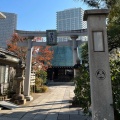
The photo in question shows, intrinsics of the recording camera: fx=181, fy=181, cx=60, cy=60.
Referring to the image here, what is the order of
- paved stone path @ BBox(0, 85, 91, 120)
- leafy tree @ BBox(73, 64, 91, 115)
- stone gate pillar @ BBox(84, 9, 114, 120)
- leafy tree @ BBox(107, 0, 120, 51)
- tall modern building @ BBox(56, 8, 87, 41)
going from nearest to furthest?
stone gate pillar @ BBox(84, 9, 114, 120) < leafy tree @ BBox(73, 64, 91, 115) < leafy tree @ BBox(107, 0, 120, 51) < paved stone path @ BBox(0, 85, 91, 120) < tall modern building @ BBox(56, 8, 87, 41)

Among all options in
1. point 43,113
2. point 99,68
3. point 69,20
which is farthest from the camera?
point 69,20

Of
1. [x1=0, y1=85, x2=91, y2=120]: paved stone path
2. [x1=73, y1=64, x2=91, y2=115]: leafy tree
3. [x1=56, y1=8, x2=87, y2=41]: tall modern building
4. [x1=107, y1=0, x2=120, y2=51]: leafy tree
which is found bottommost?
[x1=0, y1=85, x2=91, y2=120]: paved stone path

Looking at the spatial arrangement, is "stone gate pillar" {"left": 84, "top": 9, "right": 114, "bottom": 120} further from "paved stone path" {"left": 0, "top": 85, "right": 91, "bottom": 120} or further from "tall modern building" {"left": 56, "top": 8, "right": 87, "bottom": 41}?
"tall modern building" {"left": 56, "top": 8, "right": 87, "bottom": 41}

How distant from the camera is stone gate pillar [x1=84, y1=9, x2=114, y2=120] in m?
4.28

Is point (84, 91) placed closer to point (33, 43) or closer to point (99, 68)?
point (99, 68)

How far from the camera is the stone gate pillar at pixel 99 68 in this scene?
428cm

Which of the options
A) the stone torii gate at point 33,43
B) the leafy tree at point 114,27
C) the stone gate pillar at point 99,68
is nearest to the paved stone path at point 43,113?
the stone torii gate at point 33,43

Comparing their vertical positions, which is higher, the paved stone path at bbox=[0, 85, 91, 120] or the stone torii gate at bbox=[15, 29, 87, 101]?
the stone torii gate at bbox=[15, 29, 87, 101]

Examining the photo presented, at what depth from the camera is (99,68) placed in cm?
439

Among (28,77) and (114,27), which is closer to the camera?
(114,27)

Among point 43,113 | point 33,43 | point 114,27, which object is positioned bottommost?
point 43,113

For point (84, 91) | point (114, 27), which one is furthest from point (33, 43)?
point (84, 91)

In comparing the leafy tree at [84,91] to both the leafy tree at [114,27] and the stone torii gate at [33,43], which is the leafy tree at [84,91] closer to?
the leafy tree at [114,27]

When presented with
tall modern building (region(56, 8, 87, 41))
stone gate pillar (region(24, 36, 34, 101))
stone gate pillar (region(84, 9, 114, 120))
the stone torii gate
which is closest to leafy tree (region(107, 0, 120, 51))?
stone gate pillar (region(84, 9, 114, 120))
